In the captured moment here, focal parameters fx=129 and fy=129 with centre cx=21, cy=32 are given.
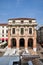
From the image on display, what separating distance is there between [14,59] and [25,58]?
1.80 meters

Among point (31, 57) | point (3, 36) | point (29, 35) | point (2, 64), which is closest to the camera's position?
point (2, 64)

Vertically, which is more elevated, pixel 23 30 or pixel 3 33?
pixel 23 30

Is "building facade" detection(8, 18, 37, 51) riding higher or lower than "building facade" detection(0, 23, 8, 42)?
higher

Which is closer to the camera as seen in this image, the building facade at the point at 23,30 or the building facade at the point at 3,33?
the building facade at the point at 23,30

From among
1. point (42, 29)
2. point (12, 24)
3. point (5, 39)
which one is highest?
point (12, 24)

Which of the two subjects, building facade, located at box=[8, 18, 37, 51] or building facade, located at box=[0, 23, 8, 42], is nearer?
building facade, located at box=[8, 18, 37, 51]

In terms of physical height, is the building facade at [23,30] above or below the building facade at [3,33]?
above

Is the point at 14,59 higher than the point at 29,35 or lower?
higher

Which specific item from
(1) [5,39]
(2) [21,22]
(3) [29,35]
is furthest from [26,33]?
(1) [5,39]

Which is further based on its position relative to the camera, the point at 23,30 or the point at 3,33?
the point at 3,33

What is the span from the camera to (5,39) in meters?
58.8

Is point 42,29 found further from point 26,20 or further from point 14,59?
point 14,59

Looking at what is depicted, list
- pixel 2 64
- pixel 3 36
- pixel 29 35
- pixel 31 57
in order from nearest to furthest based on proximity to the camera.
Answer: pixel 2 64, pixel 31 57, pixel 29 35, pixel 3 36

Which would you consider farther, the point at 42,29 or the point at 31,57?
the point at 42,29
